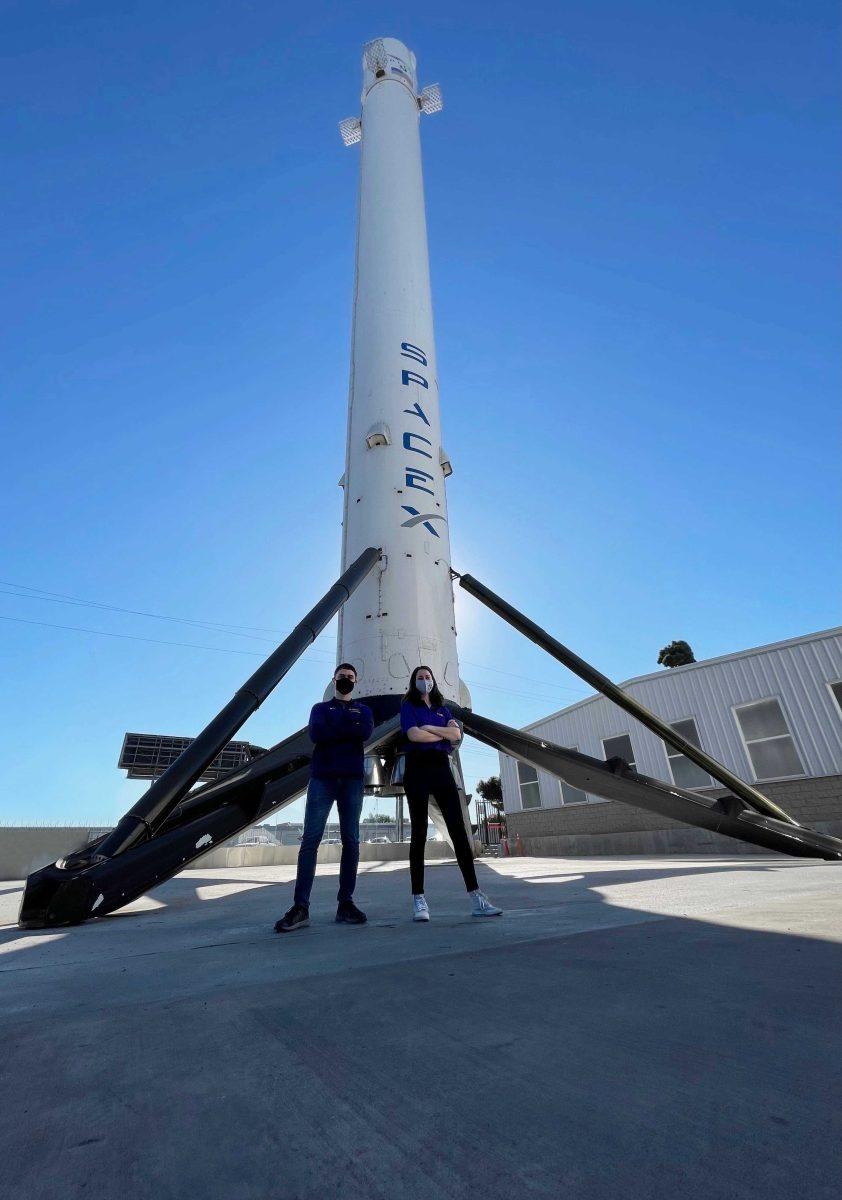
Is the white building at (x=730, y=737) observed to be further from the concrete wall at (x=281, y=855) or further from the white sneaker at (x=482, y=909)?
the white sneaker at (x=482, y=909)

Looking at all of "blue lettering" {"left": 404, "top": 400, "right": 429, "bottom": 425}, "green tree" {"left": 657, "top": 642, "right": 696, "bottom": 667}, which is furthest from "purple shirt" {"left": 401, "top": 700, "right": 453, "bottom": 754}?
"green tree" {"left": 657, "top": 642, "right": 696, "bottom": 667}

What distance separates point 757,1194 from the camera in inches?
29.0

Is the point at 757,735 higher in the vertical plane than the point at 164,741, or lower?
lower

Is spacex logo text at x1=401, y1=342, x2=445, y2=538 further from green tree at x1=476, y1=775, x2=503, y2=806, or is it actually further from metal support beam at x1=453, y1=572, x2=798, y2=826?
green tree at x1=476, y1=775, x2=503, y2=806

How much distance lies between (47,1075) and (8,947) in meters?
2.24

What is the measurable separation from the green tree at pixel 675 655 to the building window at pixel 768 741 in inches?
715

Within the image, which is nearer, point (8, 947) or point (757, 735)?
point (8, 947)

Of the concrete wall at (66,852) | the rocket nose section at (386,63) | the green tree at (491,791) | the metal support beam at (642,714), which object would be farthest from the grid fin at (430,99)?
the green tree at (491,791)

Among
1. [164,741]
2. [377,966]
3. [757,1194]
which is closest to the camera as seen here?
[757,1194]

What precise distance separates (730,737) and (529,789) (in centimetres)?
708

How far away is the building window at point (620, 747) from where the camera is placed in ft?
48.4

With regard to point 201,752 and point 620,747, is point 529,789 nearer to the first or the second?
point 620,747

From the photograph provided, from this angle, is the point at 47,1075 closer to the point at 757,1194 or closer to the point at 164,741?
the point at 757,1194

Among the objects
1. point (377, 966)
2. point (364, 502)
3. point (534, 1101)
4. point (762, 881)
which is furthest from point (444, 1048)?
point (364, 502)
